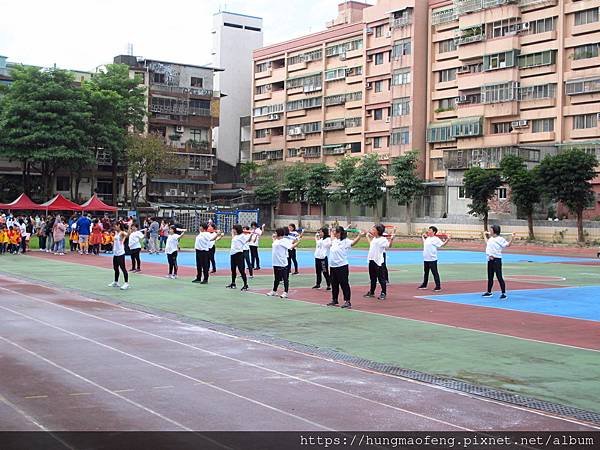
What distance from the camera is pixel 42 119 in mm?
54781

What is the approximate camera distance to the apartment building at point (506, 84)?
5622 centimetres

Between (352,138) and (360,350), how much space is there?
6519 cm

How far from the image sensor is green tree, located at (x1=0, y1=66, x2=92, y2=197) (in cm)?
5422

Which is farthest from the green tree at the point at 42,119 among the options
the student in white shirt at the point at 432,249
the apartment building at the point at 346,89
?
the student in white shirt at the point at 432,249

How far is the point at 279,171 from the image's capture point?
7669 cm

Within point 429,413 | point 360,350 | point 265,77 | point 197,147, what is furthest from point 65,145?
point 429,413

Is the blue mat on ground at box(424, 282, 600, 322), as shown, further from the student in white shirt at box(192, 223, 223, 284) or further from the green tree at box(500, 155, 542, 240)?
the green tree at box(500, 155, 542, 240)

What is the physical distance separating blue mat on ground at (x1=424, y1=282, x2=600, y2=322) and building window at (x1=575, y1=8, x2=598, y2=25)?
1563 inches

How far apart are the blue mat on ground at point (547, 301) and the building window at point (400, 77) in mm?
48984

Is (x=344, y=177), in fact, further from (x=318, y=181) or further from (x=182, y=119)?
(x=182, y=119)

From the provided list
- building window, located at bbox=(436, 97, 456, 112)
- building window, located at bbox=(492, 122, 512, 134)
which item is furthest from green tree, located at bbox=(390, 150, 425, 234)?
building window, located at bbox=(492, 122, 512, 134)

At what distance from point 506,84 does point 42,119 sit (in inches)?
1411

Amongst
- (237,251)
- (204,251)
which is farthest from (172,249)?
(237,251)

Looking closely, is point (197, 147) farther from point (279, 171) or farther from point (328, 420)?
point (328, 420)
